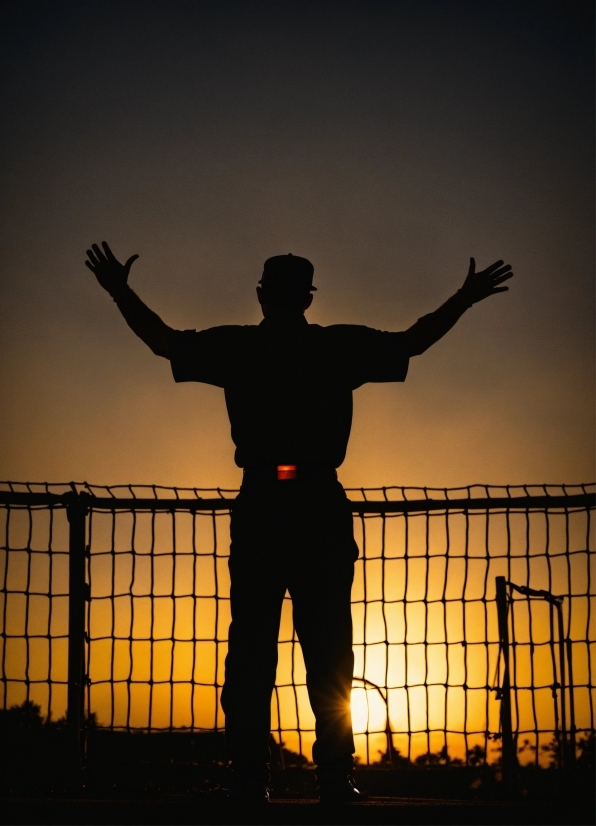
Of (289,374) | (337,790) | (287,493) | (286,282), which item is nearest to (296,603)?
(287,493)

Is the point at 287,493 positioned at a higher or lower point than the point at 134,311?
lower

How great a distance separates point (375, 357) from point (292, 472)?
1.80ft

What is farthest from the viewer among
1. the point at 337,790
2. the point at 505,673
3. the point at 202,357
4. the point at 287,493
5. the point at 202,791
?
the point at 505,673

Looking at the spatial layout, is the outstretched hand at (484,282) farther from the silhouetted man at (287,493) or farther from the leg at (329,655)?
the leg at (329,655)

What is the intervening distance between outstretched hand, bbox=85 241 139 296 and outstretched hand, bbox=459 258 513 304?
1.33 metres

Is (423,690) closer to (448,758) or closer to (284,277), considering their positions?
(448,758)

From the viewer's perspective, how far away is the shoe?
330 centimetres

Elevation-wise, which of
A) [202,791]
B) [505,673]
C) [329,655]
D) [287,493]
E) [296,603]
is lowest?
[202,791]

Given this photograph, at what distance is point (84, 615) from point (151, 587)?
1.47 feet

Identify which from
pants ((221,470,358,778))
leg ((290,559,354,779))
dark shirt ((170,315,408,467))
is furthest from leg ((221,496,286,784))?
dark shirt ((170,315,408,467))

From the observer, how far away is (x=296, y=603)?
3.48 meters

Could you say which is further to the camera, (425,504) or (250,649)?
(425,504)

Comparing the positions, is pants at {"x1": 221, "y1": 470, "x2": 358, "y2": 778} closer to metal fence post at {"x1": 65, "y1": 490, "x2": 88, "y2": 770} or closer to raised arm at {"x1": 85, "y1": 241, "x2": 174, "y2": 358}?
raised arm at {"x1": 85, "y1": 241, "x2": 174, "y2": 358}

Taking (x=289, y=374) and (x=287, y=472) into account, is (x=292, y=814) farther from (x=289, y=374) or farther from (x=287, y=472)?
(x=289, y=374)
